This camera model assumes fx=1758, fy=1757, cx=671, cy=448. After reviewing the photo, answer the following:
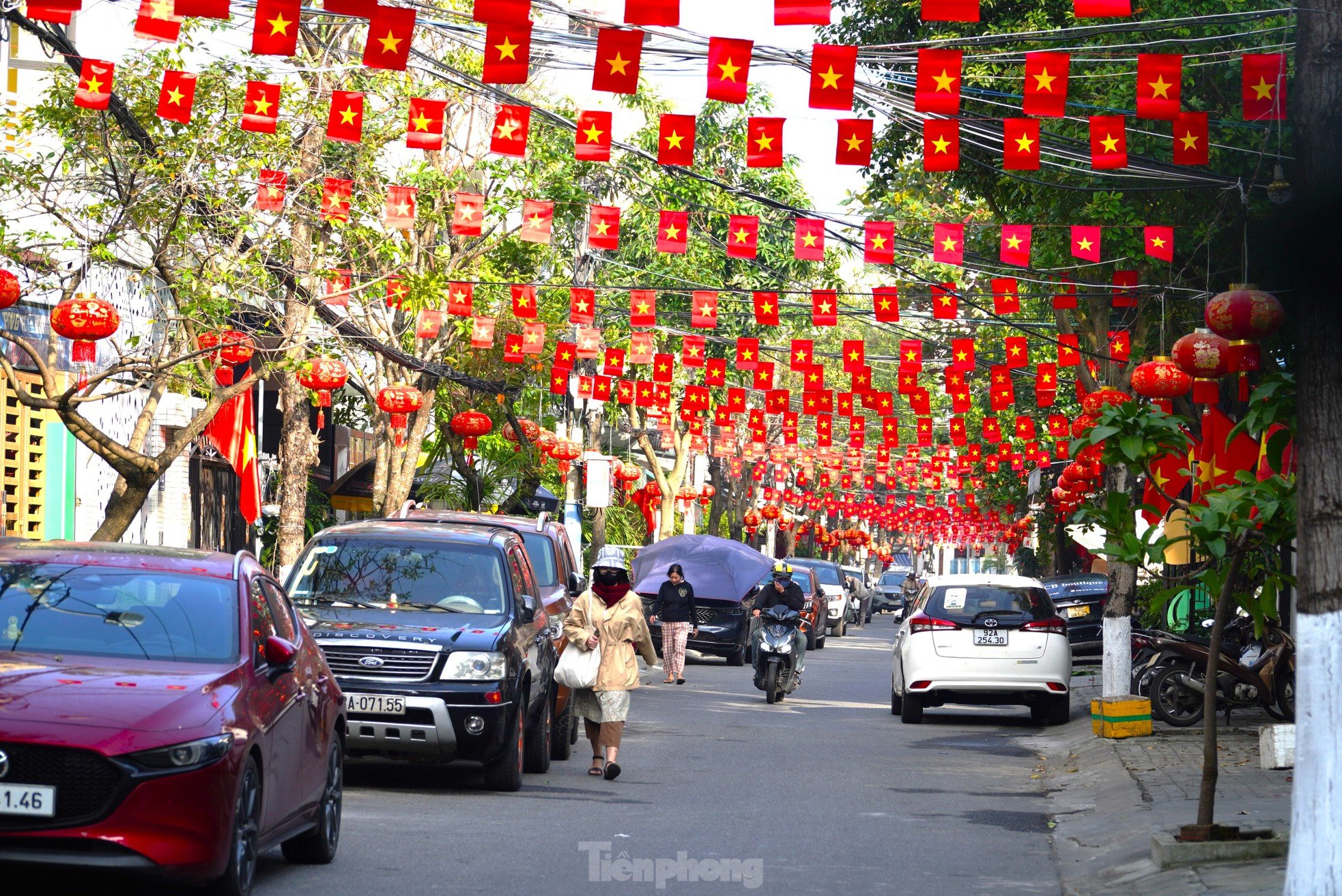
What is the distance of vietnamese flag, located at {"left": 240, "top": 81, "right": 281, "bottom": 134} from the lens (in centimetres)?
1565

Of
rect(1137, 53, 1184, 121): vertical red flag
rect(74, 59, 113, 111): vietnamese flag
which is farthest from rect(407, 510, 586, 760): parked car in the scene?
rect(1137, 53, 1184, 121): vertical red flag

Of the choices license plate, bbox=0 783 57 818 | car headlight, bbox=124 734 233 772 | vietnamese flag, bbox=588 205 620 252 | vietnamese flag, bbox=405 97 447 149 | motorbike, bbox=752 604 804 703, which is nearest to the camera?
license plate, bbox=0 783 57 818

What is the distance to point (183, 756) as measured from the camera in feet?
23.7

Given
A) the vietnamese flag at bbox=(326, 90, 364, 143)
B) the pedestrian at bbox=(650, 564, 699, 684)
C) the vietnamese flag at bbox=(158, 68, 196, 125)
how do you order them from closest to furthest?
the vietnamese flag at bbox=(158, 68, 196, 125), the vietnamese flag at bbox=(326, 90, 364, 143), the pedestrian at bbox=(650, 564, 699, 684)

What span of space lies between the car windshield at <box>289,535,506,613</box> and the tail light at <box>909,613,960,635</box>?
738cm

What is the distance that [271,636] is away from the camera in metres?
8.70

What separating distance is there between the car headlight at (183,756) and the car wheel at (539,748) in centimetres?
667

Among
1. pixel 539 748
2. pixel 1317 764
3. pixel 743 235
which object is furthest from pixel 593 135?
pixel 1317 764

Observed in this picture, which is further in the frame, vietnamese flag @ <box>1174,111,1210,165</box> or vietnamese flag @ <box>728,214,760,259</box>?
vietnamese flag @ <box>728,214,760,259</box>

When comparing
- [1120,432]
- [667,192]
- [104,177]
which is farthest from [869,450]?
[1120,432]

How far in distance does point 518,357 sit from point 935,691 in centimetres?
1060

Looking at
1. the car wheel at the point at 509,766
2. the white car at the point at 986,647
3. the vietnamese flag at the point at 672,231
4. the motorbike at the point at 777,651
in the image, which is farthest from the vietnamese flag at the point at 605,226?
the car wheel at the point at 509,766

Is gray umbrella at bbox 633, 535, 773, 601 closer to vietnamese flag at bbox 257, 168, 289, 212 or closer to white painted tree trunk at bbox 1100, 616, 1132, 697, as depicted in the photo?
white painted tree trunk at bbox 1100, 616, 1132, 697

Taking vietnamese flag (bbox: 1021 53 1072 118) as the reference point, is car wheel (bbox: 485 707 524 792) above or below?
below
